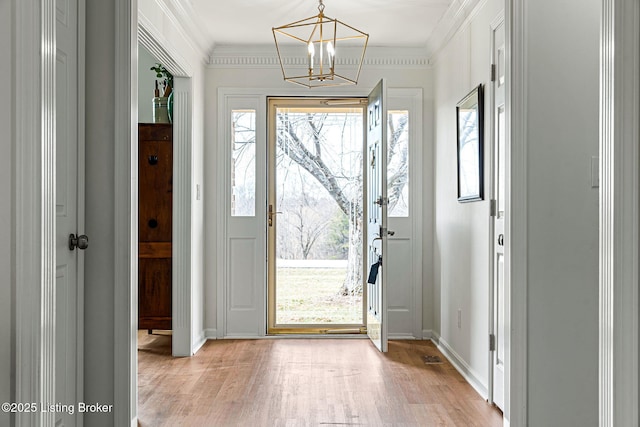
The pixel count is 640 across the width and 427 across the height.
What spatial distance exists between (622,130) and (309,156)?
3.93 meters

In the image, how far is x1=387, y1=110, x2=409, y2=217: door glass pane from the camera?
5059 millimetres

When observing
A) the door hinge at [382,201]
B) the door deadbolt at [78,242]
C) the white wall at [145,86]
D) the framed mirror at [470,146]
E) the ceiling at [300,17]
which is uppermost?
the ceiling at [300,17]

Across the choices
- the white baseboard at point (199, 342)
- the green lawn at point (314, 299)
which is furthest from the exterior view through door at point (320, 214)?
the white baseboard at point (199, 342)

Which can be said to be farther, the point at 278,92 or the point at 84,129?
the point at 278,92

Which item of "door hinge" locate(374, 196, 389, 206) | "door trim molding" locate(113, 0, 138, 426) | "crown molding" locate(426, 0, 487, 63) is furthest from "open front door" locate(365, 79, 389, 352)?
"door trim molding" locate(113, 0, 138, 426)

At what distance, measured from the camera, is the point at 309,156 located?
5.31 metres

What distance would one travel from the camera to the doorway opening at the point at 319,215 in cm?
527

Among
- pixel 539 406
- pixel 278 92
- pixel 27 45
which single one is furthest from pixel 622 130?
pixel 278 92

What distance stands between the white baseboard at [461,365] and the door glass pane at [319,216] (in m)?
0.89

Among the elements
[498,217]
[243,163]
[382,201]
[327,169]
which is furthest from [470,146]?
[243,163]

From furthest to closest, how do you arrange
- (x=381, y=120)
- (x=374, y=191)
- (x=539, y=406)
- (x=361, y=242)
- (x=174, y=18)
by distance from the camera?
1. (x=361, y=242)
2. (x=374, y=191)
3. (x=381, y=120)
4. (x=174, y=18)
5. (x=539, y=406)

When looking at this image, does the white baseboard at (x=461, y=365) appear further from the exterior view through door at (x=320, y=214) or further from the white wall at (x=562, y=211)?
the white wall at (x=562, y=211)

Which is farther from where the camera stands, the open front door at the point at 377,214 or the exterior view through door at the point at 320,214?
the exterior view through door at the point at 320,214

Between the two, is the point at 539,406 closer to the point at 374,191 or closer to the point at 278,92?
the point at 374,191
